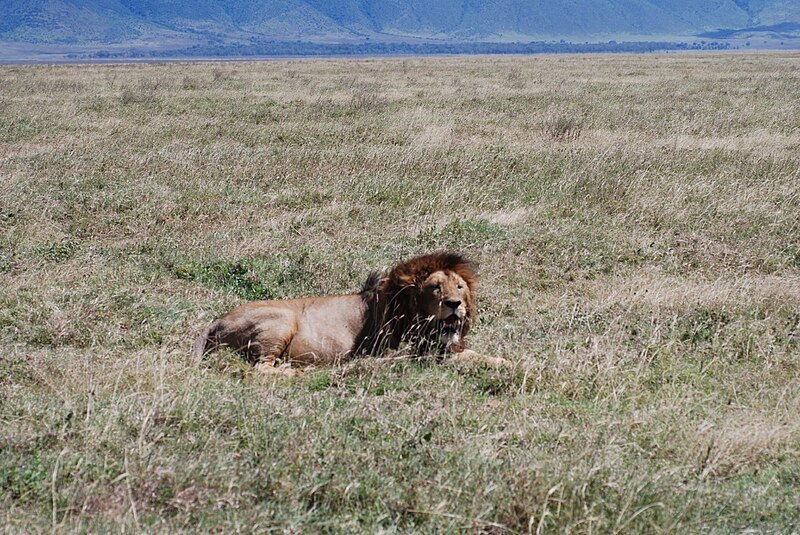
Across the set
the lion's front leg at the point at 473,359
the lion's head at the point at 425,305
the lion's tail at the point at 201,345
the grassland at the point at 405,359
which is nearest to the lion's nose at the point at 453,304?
the lion's head at the point at 425,305

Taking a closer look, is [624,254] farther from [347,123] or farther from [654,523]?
[347,123]

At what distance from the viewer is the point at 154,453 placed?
4027 millimetres

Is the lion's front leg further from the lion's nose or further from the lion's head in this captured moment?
the lion's nose

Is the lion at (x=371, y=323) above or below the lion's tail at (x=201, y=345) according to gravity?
above

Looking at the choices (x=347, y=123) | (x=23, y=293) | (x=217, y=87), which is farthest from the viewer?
(x=217, y=87)

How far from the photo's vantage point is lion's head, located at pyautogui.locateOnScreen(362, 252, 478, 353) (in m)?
5.87

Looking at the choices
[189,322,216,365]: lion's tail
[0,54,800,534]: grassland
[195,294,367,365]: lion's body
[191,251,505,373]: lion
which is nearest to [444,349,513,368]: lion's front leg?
[191,251,505,373]: lion

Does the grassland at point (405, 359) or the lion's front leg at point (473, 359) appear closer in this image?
the grassland at point (405, 359)

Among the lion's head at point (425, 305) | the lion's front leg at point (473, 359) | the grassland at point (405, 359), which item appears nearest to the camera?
the grassland at point (405, 359)

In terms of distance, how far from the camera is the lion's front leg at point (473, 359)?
5730 millimetres

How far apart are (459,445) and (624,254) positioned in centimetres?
502

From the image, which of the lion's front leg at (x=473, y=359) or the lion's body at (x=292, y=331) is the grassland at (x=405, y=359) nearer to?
the lion's front leg at (x=473, y=359)

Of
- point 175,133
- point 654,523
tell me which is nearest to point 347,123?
point 175,133

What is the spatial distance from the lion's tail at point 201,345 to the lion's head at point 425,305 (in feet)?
3.65
